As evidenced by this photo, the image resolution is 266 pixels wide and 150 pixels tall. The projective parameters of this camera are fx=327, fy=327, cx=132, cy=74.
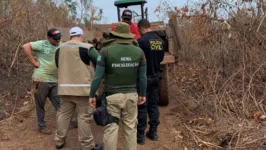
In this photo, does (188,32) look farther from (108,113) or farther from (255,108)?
(108,113)

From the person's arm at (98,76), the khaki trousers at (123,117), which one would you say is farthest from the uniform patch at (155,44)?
the person's arm at (98,76)

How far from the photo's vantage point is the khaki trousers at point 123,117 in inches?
155

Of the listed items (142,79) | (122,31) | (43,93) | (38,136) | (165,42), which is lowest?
(38,136)

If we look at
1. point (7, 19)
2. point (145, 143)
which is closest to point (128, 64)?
Result: point (145, 143)

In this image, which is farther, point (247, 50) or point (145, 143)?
point (247, 50)

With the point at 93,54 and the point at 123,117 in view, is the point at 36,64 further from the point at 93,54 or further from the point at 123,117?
the point at 123,117

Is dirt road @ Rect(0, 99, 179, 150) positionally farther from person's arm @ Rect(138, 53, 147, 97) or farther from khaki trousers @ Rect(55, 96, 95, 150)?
person's arm @ Rect(138, 53, 147, 97)

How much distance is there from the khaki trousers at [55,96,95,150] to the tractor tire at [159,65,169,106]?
2031 mm

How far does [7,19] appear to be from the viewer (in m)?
7.61

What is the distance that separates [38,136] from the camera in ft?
17.4

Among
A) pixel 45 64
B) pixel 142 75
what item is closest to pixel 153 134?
pixel 142 75

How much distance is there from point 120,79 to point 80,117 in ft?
3.12

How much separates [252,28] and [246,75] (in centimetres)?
100

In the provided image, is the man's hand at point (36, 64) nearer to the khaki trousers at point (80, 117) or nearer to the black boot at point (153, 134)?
the khaki trousers at point (80, 117)
